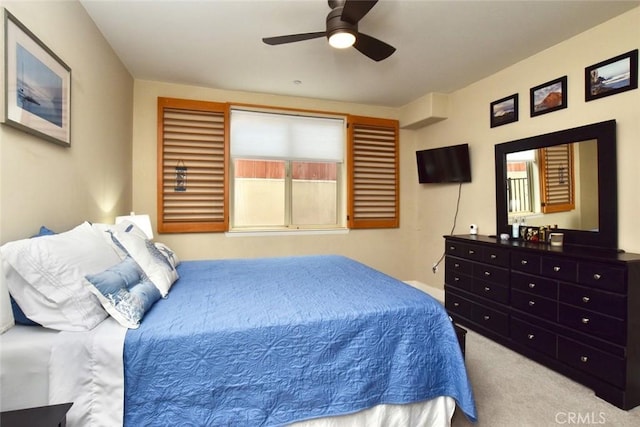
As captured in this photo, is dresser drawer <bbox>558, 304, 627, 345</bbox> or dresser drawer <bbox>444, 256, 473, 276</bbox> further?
dresser drawer <bbox>444, 256, 473, 276</bbox>

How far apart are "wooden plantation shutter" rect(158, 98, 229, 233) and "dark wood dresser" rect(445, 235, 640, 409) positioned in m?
2.97

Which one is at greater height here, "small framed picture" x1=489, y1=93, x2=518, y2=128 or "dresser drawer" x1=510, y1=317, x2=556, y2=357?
"small framed picture" x1=489, y1=93, x2=518, y2=128

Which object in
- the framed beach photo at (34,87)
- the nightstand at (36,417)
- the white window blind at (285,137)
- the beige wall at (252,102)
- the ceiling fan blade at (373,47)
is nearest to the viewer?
the nightstand at (36,417)

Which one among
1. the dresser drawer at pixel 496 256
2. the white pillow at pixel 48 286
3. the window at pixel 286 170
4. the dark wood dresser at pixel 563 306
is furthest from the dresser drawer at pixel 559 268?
the white pillow at pixel 48 286

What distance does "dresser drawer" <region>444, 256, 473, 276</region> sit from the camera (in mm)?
3166

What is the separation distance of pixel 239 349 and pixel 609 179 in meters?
2.94

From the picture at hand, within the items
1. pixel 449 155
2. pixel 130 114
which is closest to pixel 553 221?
pixel 449 155

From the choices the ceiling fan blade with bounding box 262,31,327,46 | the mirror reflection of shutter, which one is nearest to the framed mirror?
the mirror reflection of shutter

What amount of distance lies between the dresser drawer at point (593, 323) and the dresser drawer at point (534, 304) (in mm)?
64

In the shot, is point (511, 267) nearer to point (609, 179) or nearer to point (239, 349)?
point (609, 179)

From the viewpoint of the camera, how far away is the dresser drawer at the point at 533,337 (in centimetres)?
239

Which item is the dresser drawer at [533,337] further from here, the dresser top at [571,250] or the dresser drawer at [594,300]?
the dresser top at [571,250]

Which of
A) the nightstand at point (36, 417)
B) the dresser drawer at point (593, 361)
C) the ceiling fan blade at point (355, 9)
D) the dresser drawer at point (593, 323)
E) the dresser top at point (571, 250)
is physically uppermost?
the ceiling fan blade at point (355, 9)

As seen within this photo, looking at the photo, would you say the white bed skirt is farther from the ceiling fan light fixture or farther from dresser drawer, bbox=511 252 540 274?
dresser drawer, bbox=511 252 540 274
